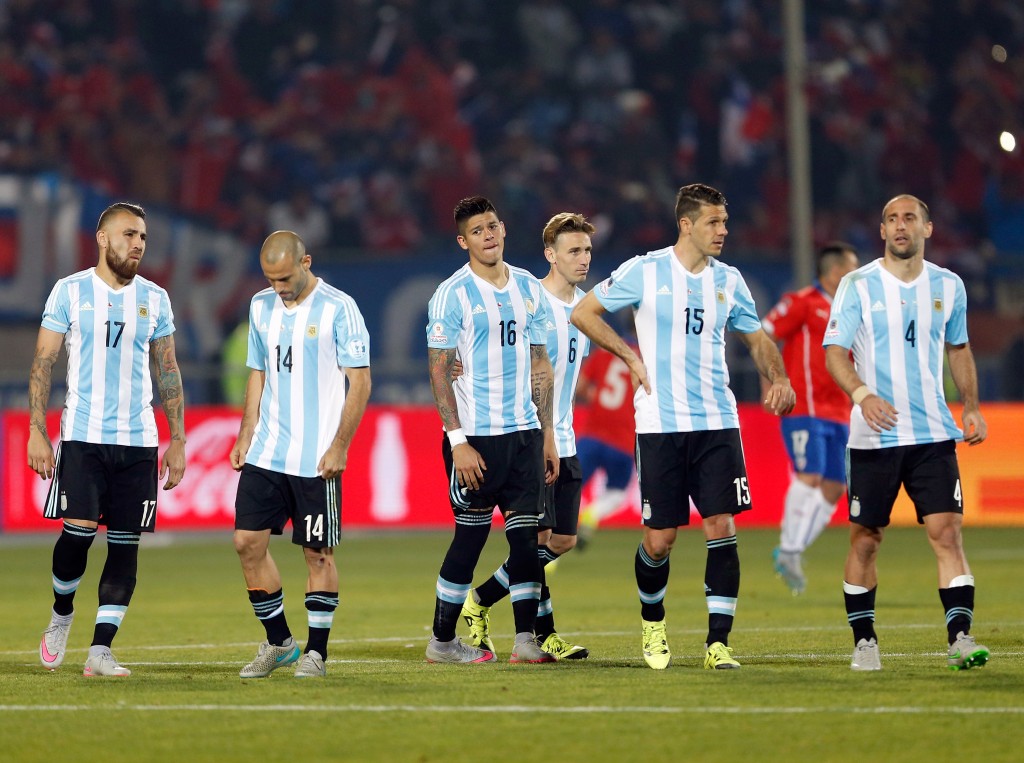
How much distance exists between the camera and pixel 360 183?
968 inches

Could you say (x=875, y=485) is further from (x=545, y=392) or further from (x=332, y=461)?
(x=332, y=461)

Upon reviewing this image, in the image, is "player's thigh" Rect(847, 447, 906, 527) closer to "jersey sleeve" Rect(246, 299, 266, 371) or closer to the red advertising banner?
"jersey sleeve" Rect(246, 299, 266, 371)

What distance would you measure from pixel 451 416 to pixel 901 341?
83.5 inches

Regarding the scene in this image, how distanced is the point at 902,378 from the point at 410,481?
11241 millimetres

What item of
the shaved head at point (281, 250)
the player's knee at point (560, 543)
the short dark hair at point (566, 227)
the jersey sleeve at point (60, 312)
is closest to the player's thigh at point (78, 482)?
the jersey sleeve at point (60, 312)

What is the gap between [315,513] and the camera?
7.53m

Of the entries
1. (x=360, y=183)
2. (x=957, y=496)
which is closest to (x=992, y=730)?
(x=957, y=496)

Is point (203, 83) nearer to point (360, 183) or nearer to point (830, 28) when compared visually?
point (360, 183)

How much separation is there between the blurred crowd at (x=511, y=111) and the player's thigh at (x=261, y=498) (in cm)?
1614

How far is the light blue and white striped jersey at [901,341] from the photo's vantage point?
7.61 m

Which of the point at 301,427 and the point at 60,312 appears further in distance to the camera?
the point at 60,312

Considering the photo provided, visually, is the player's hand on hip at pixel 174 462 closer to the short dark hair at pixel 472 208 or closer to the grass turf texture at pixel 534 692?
the grass turf texture at pixel 534 692

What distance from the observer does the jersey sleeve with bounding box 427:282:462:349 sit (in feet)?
26.6


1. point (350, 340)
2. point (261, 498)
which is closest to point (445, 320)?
point (350, 340)
